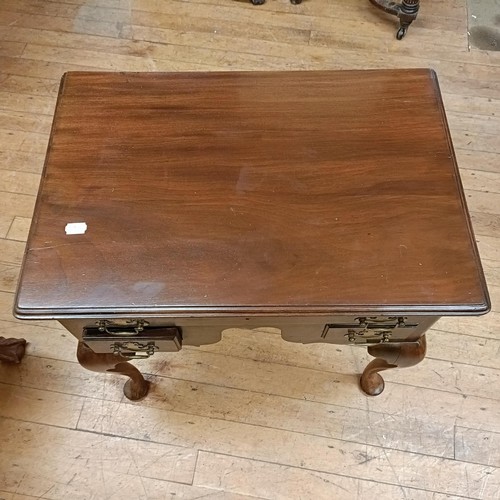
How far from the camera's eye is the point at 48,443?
1359 millimetres

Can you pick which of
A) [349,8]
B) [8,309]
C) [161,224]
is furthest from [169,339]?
[349,8]

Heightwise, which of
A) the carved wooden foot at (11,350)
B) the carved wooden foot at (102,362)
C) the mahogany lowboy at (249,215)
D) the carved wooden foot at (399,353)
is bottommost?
the carved wooden foot at (11,350)

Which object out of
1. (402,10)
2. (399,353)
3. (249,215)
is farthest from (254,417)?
(402,10)

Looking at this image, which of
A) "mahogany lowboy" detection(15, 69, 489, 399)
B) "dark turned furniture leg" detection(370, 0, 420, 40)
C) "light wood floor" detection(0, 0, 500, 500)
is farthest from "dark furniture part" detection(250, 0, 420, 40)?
"mahogany lowboy" detection(15, 69, 489, 399)

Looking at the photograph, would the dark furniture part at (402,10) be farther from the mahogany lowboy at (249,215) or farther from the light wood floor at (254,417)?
the mahogany lowboy at (249,215)

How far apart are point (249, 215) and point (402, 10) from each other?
1.43 metres

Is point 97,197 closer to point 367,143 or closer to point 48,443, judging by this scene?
point 367,143

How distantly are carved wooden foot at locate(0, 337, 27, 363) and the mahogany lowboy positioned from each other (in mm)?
399

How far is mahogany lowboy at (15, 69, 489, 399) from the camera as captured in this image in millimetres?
941

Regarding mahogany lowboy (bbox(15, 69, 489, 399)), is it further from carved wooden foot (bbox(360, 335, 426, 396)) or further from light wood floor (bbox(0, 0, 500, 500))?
light wood floor (bbox(0, 0, 500, 500))

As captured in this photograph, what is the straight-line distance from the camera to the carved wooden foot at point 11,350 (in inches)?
56.2

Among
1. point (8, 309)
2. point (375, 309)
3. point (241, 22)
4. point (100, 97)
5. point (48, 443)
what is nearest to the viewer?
point (375, 309)

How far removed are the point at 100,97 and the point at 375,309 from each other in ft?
2.46

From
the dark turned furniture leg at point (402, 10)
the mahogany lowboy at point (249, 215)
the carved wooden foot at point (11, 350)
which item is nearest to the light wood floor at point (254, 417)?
the carved wooden foot at point (11, 350)
